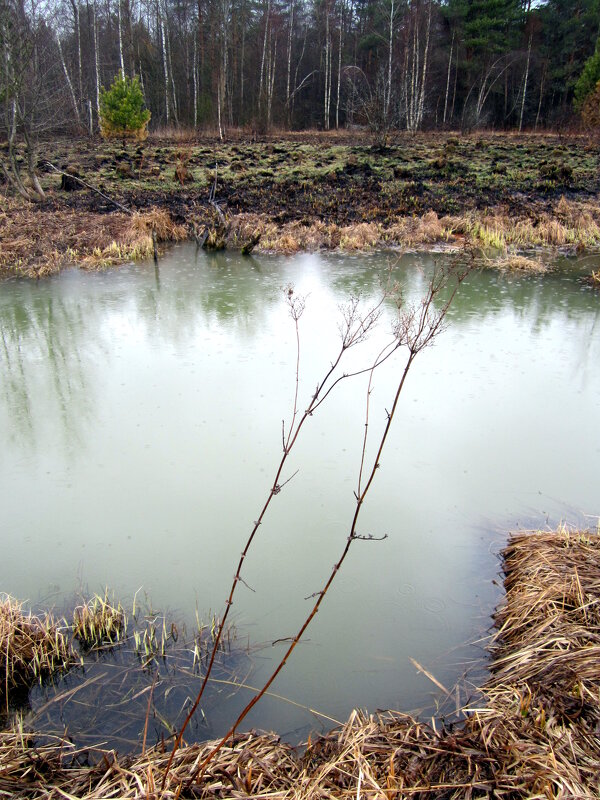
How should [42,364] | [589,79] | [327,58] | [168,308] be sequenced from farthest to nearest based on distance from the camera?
[327,58]
[589,79]
[168,308]
[42,364]

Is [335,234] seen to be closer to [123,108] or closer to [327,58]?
[123,108]

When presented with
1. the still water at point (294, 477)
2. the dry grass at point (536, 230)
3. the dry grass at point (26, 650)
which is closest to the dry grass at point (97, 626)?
the dry grass at point (26, 650)

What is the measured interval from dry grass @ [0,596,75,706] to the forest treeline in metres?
21.5

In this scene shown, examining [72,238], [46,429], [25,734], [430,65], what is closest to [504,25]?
[430,65]

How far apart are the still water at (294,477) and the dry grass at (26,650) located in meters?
0.31

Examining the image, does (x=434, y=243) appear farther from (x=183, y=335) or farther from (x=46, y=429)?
(x=46, y=429)

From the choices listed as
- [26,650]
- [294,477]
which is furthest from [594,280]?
[26,650]

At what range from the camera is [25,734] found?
1.83m

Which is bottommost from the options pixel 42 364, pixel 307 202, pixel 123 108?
pixel 42 364

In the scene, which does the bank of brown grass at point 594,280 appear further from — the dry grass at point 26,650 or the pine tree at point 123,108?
the pine tree at point 123,108

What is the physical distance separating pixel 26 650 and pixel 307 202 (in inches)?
419

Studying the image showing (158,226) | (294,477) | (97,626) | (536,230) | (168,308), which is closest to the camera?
(97,626)

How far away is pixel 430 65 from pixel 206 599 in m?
26.9

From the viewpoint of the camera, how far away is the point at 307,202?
11.8 meters
